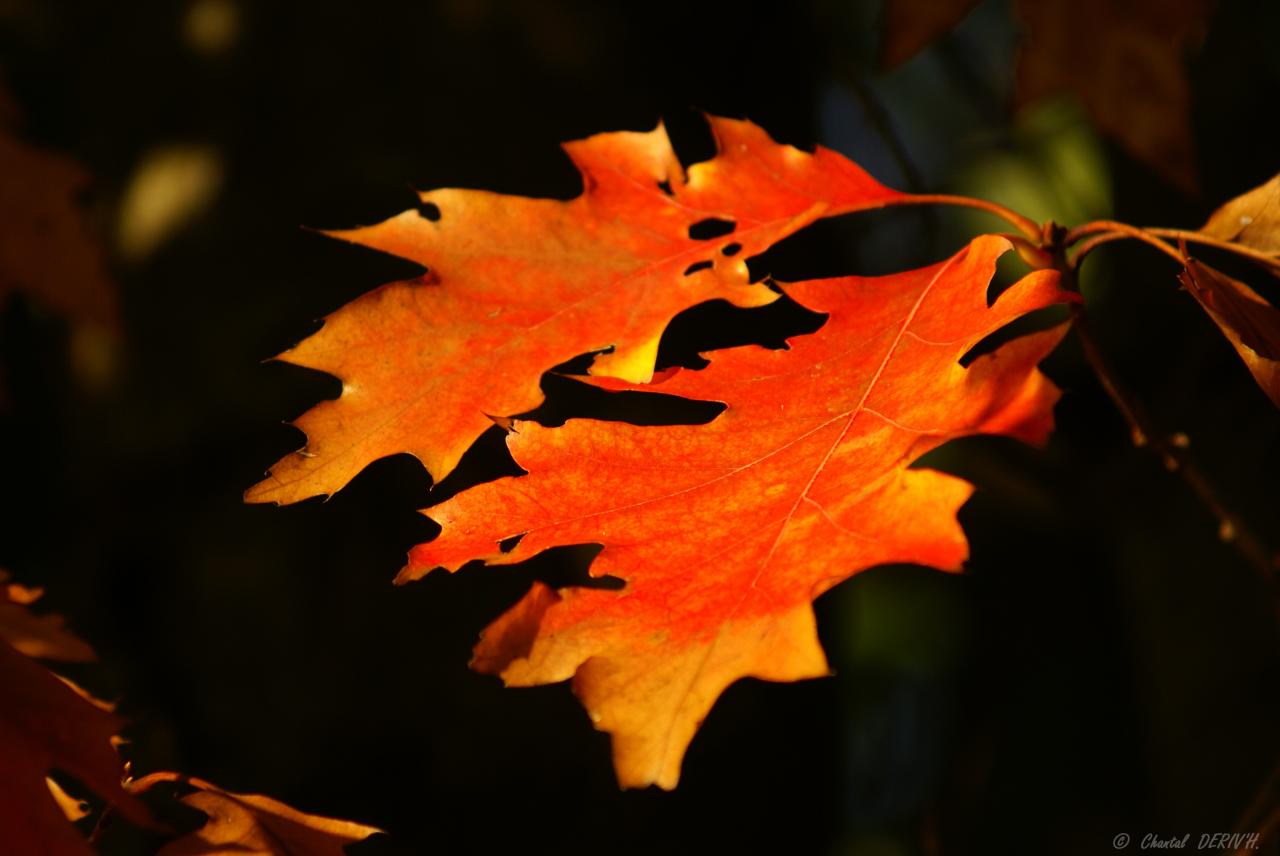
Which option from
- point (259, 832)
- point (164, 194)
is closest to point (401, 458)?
point (164, 194)

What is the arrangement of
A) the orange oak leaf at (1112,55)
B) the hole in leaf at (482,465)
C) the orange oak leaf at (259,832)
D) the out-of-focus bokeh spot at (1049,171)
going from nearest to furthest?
the orange oak leaf at (259,832)
the orange oak leaf at (1112,55)
the hole in leaf at (482,465)
the out-of-focus bokeh spot at (1049,171)

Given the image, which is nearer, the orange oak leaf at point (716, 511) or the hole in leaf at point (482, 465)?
the orange oak leaf at point (716, 511)

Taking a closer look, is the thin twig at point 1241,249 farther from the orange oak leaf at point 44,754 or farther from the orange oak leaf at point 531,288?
the orange oak leaf at point 44,754

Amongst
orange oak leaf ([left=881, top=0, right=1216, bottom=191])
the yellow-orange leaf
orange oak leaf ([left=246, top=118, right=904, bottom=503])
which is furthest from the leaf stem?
the yellow-orange leaf

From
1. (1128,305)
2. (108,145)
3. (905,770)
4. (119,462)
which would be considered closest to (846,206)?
(119,462)

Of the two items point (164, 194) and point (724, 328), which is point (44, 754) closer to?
point (724, 328)

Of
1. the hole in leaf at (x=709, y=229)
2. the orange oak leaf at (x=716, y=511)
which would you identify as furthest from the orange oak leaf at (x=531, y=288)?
the hole in leaf at (x=709, y=229)
